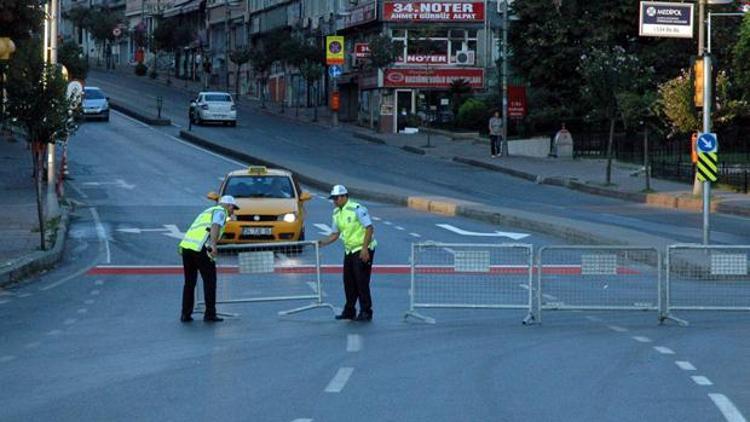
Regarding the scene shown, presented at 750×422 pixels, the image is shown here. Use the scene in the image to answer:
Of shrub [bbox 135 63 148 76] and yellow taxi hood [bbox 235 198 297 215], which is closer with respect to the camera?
yellow taxi hood [bbox 235 198 297 215]

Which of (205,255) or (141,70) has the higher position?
(141,70)

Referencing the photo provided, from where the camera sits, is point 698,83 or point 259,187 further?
point 259,187

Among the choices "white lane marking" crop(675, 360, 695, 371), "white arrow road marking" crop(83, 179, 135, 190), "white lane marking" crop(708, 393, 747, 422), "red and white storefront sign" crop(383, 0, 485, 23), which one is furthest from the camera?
"red and white storefront sign" crop(383, 0, 485, 23)

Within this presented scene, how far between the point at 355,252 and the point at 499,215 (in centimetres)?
1676

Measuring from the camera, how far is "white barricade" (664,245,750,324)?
63.7 ft

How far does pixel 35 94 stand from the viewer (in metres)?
30.0

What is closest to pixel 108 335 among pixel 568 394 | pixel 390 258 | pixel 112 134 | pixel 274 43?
pixel 568 394

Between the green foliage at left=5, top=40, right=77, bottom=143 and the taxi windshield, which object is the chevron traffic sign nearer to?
the taxi windshield

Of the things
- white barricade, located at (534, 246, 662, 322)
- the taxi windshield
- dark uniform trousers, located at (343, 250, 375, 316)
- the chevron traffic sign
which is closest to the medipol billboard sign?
the chevron traffic sign

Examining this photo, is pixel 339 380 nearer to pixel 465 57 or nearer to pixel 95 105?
pixel 95 105

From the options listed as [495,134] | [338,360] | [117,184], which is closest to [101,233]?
[117,184]

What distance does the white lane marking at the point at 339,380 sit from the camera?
13188 mm

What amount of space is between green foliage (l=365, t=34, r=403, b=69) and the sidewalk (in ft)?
12.1

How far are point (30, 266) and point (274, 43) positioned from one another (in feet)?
225
